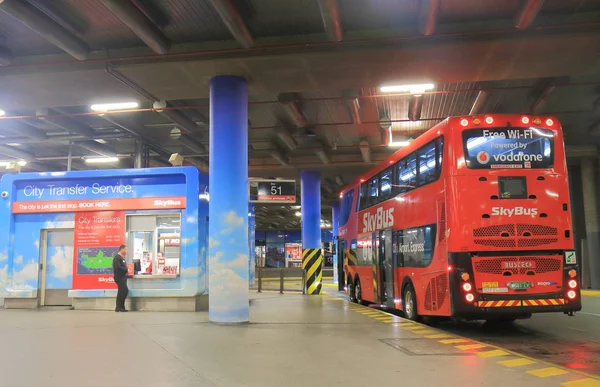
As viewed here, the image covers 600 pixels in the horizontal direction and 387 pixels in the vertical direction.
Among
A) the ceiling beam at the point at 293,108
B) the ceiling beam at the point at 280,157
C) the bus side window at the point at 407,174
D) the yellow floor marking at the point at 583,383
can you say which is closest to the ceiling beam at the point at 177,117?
the ceiling beam at the point at 293,108

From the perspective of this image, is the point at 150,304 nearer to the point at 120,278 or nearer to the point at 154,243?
the point at 120,278

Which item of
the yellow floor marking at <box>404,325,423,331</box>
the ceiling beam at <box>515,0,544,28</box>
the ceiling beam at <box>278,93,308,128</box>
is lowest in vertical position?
the yellow floor marking at <box>404,325,423,331</box>

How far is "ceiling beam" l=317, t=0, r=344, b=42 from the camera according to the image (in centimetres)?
779

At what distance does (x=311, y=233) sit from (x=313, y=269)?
6.79 ft

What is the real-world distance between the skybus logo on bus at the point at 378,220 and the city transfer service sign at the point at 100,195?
5.52 m

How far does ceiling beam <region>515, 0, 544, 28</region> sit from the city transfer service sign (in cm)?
871

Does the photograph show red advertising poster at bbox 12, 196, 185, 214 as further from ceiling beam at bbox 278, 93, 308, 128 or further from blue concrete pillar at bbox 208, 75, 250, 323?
ceiling beam at bbox 278, 93, 308, 128

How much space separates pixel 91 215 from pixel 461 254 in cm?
988

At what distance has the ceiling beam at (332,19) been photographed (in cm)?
779

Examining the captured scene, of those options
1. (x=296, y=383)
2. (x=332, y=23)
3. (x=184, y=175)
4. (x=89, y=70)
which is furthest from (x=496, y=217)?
(x=89, y=70)

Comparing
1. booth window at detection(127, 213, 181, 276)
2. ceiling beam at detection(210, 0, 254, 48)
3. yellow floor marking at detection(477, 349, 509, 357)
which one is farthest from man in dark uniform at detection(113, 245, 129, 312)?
yellow floor marking at detection(477, 349, 509, 357)

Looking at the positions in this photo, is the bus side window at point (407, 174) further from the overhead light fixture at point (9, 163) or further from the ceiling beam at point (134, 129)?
the overhead light fixture at point (9, 163)

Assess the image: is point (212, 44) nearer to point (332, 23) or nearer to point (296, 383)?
point (332, 23)

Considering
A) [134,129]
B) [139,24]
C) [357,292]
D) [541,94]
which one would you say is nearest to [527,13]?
[541,94]
